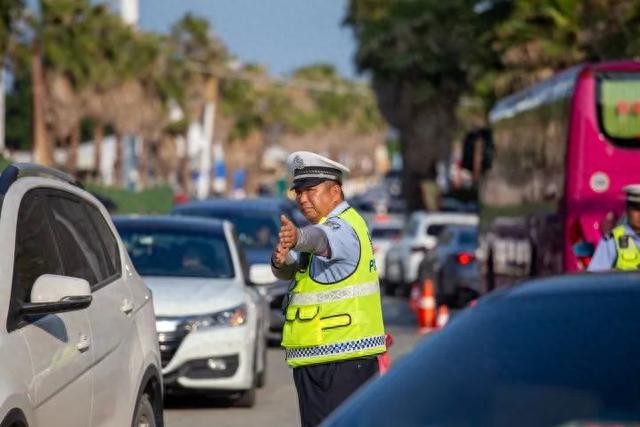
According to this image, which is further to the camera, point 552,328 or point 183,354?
point 183,354

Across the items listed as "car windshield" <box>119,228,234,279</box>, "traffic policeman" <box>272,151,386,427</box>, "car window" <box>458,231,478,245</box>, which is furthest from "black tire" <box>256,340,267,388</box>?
"car window" <box>458,231,478,245</box>

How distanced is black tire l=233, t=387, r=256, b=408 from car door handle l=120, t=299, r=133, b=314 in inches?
228

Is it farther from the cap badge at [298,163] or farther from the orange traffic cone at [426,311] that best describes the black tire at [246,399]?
the orange traffic cone at [426,311]

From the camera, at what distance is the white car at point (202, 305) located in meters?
13.9

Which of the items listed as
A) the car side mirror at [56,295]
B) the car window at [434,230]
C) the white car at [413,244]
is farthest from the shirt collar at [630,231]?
the car window at [434,230]

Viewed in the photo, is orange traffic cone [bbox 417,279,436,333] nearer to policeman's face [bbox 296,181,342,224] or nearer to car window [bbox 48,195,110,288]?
car window [bbox 48,195,110,288]

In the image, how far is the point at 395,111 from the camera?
210ft

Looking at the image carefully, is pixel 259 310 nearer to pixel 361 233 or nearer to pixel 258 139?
pixel 361 233

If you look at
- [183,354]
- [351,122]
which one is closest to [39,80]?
[183,354]

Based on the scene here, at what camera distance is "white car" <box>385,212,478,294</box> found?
3341cm

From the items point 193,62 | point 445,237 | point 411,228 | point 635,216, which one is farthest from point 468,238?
point 193,62

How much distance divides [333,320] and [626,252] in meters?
4.52

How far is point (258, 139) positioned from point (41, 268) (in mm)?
119859

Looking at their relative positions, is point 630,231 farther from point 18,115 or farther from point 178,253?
point 18,115
